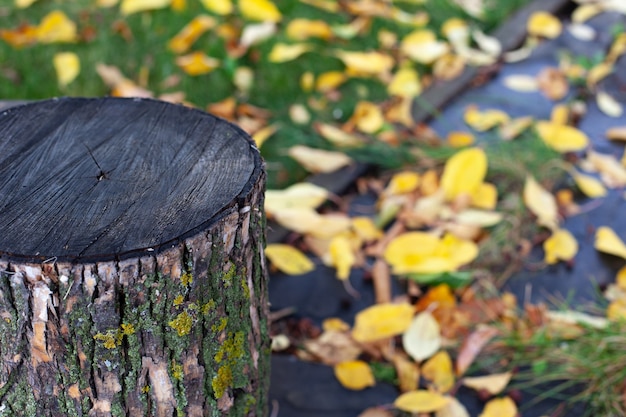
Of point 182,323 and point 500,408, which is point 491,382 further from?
point 182,323

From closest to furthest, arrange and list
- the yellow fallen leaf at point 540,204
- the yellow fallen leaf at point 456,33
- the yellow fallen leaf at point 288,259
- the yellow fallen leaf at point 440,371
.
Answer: the yellow fallen leaf at point 440,371
the yellow fallen leaf at point 288,259
the yellow fallen leaf at point 540,204
the yellow fallen leaf at point 456,33

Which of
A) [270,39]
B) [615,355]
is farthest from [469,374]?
[270,39]

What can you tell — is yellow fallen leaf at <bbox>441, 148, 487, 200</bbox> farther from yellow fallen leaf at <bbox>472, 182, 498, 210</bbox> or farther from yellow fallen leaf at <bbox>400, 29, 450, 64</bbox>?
yellow fallen leaf at <bbox>400, 29, 450, 64</bbox>

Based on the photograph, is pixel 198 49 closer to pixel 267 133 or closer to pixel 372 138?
pixel 267 133

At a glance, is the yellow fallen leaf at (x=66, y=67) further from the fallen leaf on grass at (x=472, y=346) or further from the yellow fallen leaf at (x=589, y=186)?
the yellow fallen leaf at (x=589, y=186)

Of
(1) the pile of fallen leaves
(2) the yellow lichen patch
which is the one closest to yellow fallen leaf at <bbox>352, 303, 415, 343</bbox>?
(1) the pile of fallen leaves

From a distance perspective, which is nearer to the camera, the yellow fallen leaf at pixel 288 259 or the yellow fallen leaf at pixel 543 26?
the yellow fallen leaf at pixel 288 259

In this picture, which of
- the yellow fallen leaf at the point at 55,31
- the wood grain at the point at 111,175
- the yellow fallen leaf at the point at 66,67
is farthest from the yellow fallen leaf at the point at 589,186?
the yellow fallen leaf at the point at 55,31

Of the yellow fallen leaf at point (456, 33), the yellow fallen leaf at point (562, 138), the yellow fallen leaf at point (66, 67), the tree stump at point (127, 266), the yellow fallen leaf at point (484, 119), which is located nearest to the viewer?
the tree stump at point (127, 266)
